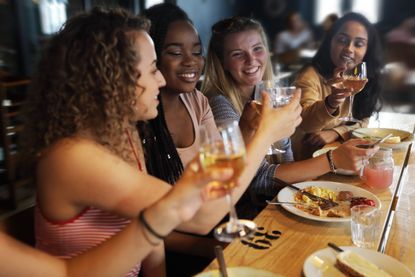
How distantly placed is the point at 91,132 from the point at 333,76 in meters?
1.92

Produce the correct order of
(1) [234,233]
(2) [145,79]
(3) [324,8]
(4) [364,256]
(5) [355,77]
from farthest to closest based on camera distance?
1. (3) [324,8]
2. (5) [355,77]
3. (2) [145,79]
4. (4) [364,256]
5. (1) [234,233]

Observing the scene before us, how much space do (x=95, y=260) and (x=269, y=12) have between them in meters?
7.81

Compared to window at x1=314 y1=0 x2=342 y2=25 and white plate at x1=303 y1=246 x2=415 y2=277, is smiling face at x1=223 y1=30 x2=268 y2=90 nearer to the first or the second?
white plate at x1=303 y1=246 x2=415 y2=277

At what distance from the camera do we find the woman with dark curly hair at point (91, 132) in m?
0.99

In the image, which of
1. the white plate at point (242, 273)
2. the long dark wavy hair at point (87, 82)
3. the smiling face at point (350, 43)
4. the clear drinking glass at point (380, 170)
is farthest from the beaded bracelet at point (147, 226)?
the smiling face at point (350, 43)

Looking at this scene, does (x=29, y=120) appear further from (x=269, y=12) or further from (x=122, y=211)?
(x=269, y=12)

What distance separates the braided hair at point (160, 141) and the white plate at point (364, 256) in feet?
2.78

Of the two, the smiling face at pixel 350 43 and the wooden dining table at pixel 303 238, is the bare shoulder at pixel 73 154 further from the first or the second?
the smiling face at pixel 350 43

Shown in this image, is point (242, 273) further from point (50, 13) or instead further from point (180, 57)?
point (50, 13)

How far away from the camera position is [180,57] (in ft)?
6.01

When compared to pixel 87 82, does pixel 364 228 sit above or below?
below

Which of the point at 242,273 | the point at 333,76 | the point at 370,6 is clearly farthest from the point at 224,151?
the point at 370,6

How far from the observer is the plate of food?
2.09 meters

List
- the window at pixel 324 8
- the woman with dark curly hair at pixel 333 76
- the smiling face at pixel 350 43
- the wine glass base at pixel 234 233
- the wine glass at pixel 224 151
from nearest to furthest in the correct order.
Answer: the wine glass at pixel 224 151 → the wine glass base at pixel 234 233 → the woman with dark curly hair at pixel 333 76 → the smiling face at pixel 350 43 → the window at pixel 324 8
